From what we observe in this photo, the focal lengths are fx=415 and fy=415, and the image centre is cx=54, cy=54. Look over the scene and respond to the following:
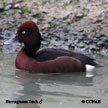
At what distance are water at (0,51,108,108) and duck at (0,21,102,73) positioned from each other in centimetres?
15

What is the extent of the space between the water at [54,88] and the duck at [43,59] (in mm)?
154

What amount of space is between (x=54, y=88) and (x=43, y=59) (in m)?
1.50

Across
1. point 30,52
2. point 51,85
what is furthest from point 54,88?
point 30,52

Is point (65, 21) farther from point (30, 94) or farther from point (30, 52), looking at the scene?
point (30, 94)

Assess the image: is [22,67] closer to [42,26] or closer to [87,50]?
[87,50]

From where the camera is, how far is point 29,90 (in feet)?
21.9

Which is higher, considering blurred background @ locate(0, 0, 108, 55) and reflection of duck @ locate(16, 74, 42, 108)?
blurred background @ locate(0, 0, 108, 55)

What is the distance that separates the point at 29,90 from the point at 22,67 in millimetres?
1630

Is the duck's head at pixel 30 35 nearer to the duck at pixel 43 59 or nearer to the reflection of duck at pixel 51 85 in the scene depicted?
the duck at pixel 43 59

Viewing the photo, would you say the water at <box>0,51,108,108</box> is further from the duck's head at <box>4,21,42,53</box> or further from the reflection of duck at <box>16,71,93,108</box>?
the duck's head at <box>4,21,42,53</box>

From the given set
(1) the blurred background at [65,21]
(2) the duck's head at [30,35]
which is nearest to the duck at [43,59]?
(2) the duck's head at [30,35]

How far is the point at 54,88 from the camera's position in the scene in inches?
267

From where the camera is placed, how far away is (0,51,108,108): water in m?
5.89

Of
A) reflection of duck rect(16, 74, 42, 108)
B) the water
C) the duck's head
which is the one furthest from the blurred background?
reflection of duck rect(16, 74, 42, 108)
